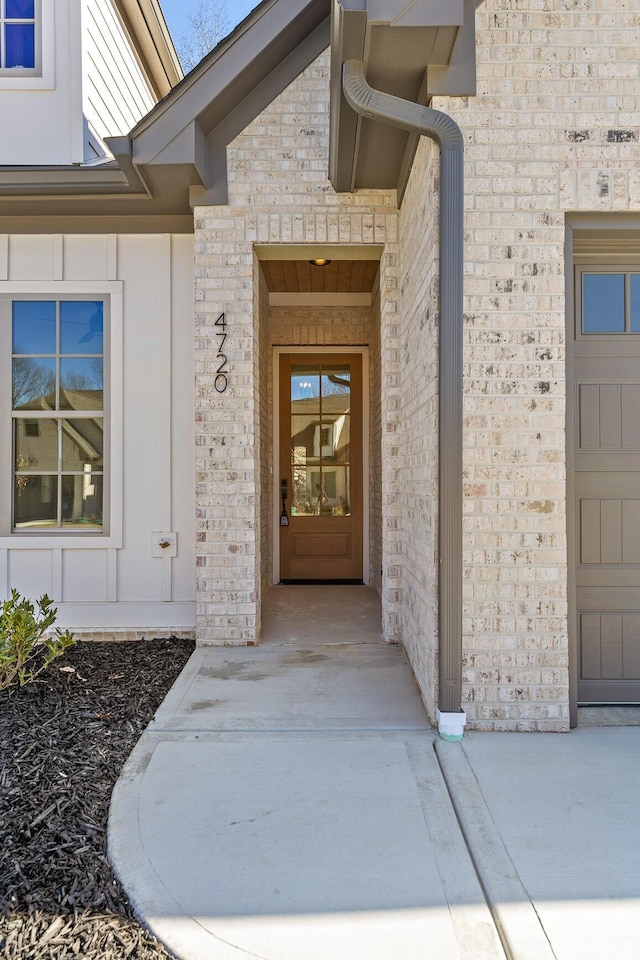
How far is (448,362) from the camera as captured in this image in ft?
8.99

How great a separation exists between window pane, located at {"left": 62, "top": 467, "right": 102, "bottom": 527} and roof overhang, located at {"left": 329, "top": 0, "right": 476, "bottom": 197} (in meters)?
2.95

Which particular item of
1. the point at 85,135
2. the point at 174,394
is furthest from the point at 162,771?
the point at 85,135

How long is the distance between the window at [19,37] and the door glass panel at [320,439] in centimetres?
336

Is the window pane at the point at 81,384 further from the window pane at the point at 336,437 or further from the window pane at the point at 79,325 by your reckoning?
the window pane at the point at 336,437

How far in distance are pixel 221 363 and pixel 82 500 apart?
1.59 metres

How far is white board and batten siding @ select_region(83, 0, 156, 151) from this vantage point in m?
4.49

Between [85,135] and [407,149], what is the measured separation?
8.47ft

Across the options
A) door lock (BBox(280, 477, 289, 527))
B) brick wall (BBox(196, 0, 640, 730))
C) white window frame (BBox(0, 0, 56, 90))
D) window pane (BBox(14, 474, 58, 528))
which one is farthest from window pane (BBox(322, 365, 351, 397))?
brick wall (BBox(196, 0, 640, 730))

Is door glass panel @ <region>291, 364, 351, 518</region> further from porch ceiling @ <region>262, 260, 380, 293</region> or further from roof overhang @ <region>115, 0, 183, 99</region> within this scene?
roof overhang @ <region>115, 0, 183, 99</region>

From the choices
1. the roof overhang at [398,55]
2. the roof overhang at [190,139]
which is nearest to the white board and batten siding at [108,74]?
the roof overhang at [190,139]

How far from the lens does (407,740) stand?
8.73 feet

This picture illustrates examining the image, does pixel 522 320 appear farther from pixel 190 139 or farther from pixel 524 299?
pixel 190 139

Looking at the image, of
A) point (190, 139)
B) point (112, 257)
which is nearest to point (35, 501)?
point (112, 257)

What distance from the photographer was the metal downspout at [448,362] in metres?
2.70
